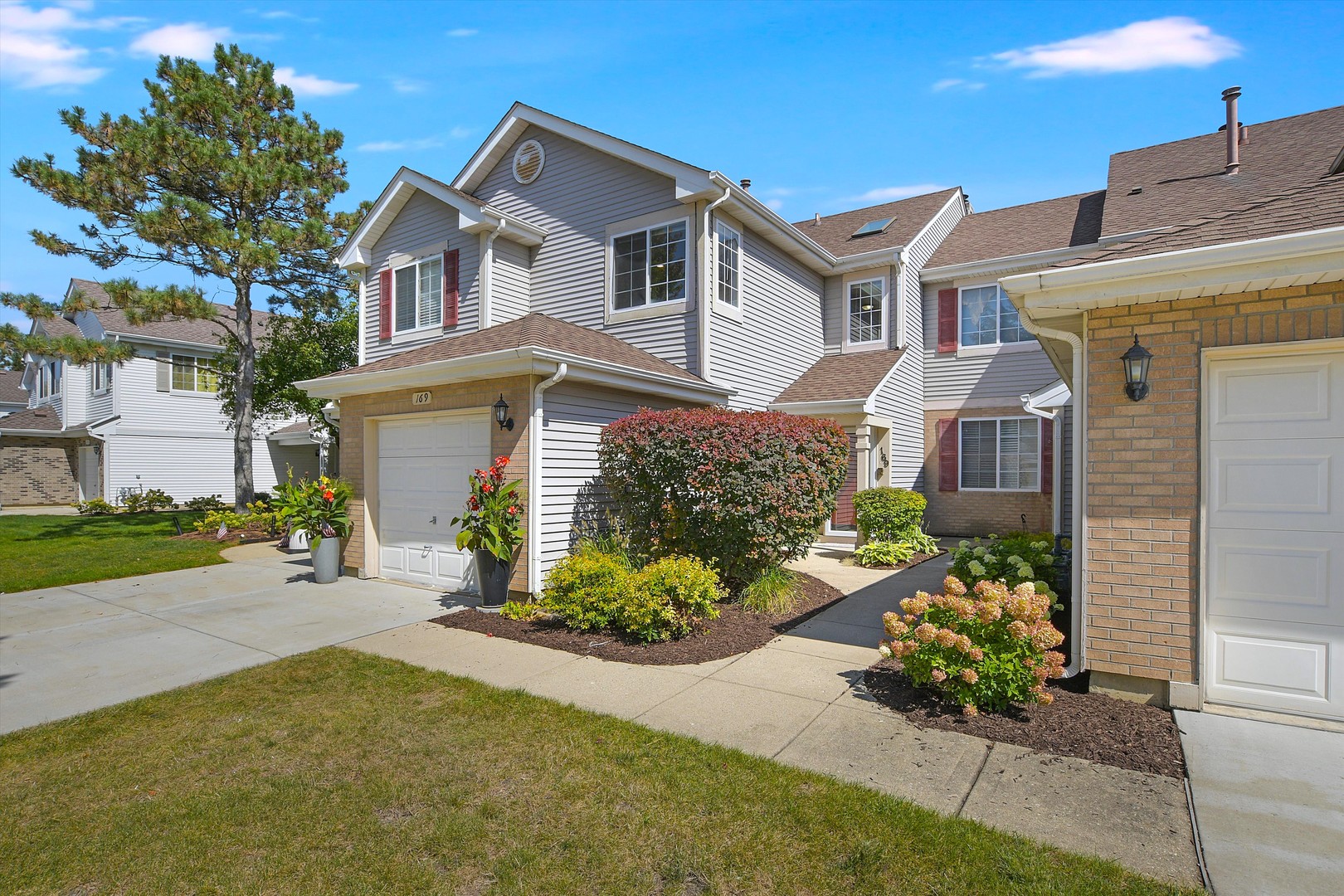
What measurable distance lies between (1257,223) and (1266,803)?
373 cm

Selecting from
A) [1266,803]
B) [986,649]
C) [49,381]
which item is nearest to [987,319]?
[986,649]

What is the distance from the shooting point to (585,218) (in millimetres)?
12117

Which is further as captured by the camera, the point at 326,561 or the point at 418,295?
the point at 418,295

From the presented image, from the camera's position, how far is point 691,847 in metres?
3.23

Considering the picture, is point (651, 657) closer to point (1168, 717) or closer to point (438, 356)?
point (1168, 717)

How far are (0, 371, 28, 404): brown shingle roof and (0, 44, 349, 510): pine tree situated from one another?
22.9 metres

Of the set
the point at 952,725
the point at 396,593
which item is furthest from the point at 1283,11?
the point at 396,593

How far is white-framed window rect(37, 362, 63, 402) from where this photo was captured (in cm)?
2813

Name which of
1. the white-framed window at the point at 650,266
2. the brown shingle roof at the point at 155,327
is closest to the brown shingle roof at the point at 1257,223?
the white-framed window at the point at 650,266

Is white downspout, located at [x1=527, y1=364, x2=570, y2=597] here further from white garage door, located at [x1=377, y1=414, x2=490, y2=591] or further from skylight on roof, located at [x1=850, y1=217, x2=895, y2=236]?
skylight on roof, located at [x1=850, y1=217, x2=895, y2=236]

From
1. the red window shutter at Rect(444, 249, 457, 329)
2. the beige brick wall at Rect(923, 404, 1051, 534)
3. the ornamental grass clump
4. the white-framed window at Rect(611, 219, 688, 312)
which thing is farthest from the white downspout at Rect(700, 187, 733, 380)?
the beige brick wall at Rect(923, 404, 1051, 534)

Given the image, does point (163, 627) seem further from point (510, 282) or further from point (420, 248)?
point (420, 248)

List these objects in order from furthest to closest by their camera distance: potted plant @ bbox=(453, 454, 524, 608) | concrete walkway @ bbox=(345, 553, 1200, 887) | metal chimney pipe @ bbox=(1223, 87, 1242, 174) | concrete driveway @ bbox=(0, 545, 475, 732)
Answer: metal chimney pipe @ bbox=(1223, 87, 1242, 174) < potted plant @ bbox=(453, 454, 524, 608) < concrete driveway @ bbox=(0, 545, 475, 732) < concrete walkway @ bbox=(345, 553, 1200, 887)

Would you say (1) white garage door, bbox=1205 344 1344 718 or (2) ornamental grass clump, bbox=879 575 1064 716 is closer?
(1) white garage door, bbox=1205 344 1344 718
